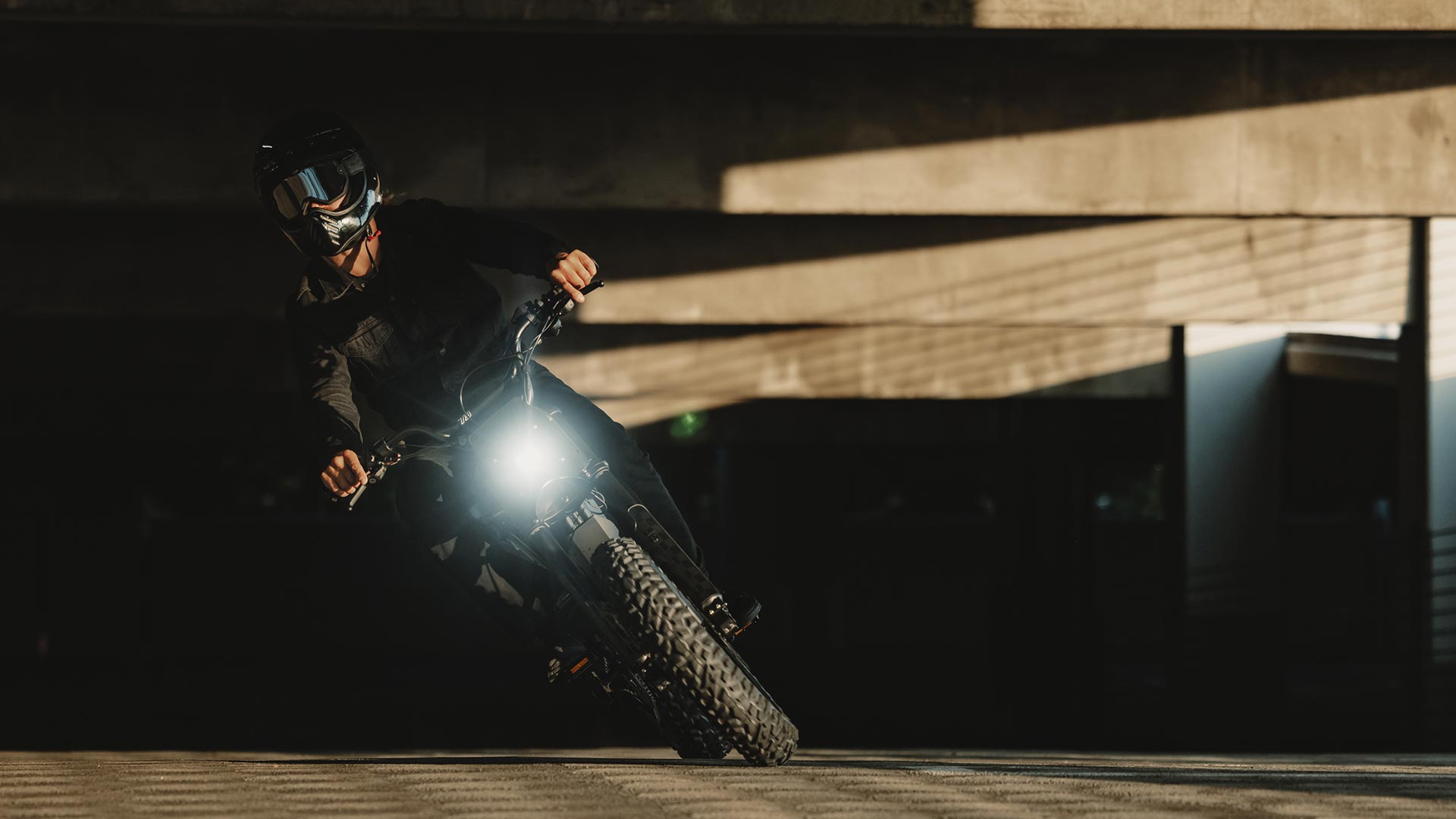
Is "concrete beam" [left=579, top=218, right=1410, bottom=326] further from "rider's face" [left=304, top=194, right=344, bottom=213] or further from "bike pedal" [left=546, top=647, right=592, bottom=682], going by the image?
"rider's face" [left=304, top=194, right=344, bottom=213]

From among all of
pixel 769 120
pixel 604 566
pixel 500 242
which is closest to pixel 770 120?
pixel 769 120

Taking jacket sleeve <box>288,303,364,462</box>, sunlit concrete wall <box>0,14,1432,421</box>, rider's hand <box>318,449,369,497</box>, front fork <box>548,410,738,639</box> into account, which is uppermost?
sunlit concrete wall <box>0,14,1432,421</box>

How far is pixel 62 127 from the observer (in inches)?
475

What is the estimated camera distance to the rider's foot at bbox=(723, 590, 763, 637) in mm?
5543

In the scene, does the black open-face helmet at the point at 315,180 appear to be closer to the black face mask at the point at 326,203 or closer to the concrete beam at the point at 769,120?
the black face mask at the point at 326,203

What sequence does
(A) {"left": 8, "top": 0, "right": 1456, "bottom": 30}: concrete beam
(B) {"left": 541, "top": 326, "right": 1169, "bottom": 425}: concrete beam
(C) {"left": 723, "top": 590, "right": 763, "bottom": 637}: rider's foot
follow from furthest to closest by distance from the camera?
(B) {"left": 541, "top": 326, "right": 1169, "bottom": 425}: concrete beam < (A) {"left": 8, "top": 0, "right": 1456, "bottom": 30}: concrete beam < (C) {"left": 723, "top": 590, "right": 763, "bottom": 637}: rider's foot

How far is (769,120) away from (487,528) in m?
7.26

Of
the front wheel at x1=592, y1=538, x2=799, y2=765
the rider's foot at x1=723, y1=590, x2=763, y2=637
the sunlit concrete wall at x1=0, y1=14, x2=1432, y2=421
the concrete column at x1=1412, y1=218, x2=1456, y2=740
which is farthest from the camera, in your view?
the concrete column at x1=1412, y1=218, x2=1456, y2=740

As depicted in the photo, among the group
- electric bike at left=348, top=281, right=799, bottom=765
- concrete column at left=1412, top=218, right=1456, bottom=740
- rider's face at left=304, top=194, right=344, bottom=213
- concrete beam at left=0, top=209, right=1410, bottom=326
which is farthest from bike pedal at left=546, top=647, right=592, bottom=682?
concrete column at left=1412, top=218, right=1456, bottom=740

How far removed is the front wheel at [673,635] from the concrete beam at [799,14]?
609cm

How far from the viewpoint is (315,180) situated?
5203 mm

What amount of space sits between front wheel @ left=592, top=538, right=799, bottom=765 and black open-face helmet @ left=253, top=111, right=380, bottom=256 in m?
1.39

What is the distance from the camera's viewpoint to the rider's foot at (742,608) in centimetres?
554

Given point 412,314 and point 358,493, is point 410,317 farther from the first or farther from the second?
point 358,493
